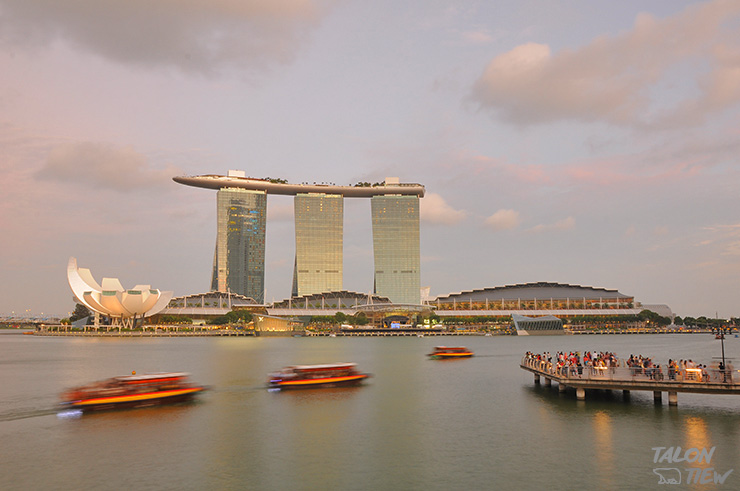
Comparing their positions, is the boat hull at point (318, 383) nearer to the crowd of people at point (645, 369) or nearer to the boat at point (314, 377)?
the boat at point (314, 377)

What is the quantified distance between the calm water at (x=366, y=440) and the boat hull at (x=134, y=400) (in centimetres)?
147

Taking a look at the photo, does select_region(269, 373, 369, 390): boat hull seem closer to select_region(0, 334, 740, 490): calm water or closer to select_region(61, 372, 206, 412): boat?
select_region(0, 334, 740, 490): calm water

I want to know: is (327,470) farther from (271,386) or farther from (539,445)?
(271,386)

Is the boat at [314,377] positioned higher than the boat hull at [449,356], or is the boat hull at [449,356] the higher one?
the boat at [314,377]

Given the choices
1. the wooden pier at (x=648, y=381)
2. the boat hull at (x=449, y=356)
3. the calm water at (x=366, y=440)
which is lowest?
the boat hull at (x=449, y=356)

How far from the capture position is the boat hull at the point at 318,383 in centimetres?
5691

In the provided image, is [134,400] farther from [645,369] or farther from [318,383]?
[645,369]

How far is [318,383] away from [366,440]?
23.9 m

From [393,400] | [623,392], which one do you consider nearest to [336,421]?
[393,400]

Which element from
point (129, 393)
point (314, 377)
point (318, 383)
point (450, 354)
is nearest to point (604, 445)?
point (318, 383)

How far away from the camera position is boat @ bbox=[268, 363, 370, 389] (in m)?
57.1

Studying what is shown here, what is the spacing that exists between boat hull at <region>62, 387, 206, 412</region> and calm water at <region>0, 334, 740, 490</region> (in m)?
1.47

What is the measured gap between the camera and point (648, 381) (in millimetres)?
43219

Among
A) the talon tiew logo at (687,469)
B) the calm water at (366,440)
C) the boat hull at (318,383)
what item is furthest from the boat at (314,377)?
the talon tiew logo at (687,469)
